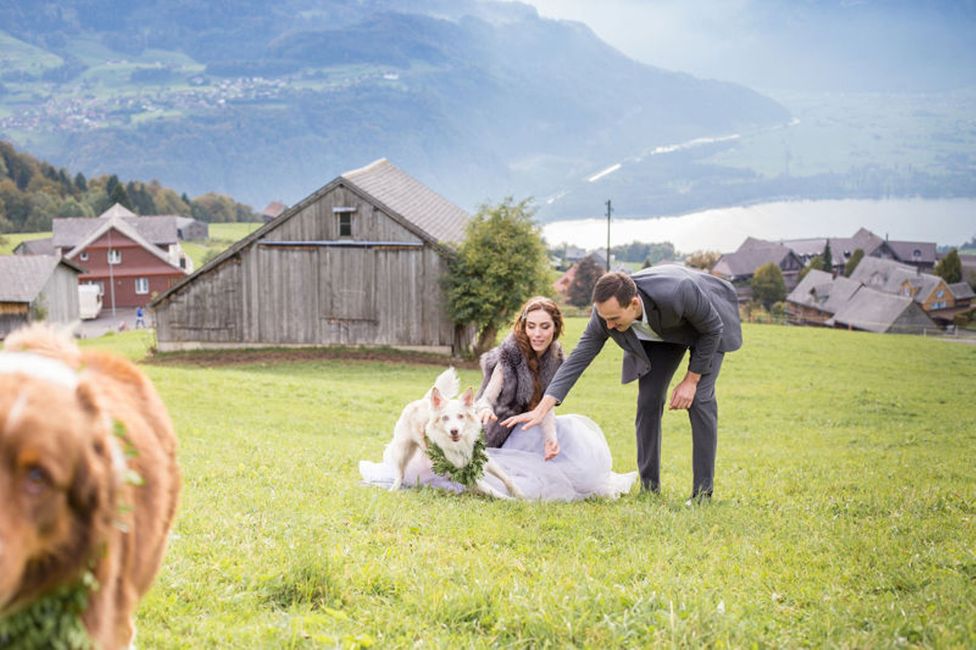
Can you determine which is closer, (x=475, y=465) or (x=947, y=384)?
(x=475, y=465)

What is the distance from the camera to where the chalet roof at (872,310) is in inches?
2598

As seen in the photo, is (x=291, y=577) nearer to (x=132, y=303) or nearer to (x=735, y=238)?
(x=132, y=303)

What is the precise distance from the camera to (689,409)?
709 centimetres

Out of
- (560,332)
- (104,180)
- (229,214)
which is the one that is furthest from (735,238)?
(560,332)

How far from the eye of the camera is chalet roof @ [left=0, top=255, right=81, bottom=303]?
44338 millimetres

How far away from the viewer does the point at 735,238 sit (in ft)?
612

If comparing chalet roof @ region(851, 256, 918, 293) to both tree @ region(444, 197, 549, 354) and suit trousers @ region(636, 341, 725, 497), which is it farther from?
suit trousers @ region(636, 341, 725, 497)

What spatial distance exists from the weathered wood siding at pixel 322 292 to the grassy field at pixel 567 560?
20.0 metres

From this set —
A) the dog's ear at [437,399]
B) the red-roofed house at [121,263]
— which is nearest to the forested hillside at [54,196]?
the red-roofed house at [121,263]

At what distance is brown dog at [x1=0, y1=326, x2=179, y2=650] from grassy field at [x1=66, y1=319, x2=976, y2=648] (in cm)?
→ 139

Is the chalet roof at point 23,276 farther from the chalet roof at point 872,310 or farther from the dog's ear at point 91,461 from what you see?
the chalet roof at point 872,310

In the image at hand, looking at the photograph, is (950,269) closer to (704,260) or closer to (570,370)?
(704,260)

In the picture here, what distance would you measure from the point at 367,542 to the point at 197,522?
1.43 m

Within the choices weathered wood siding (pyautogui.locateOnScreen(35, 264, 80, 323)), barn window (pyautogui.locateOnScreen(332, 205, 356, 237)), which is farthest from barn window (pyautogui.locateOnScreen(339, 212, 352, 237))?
weathered wood siding (pyautogui.locateOnScreen(35, 264, 80, 323))
